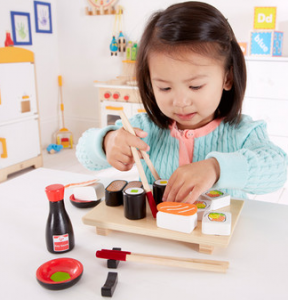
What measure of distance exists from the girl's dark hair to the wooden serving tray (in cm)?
35

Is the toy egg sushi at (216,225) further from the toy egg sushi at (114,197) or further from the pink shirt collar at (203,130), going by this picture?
the pink shirt collar at (203,130)

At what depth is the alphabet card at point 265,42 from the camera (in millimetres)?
2494

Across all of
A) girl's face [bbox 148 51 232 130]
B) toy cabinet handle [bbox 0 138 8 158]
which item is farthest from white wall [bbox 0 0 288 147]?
girl's face [bbox 148 51 232 130]

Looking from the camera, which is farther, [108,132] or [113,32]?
[113,32]

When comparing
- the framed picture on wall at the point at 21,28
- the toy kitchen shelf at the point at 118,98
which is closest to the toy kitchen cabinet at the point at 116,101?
the toy kitchen shelf at the point at 118,98

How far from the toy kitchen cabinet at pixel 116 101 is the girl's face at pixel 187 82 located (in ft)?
6.68

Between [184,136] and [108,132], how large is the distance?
0.22m

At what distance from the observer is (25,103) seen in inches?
110

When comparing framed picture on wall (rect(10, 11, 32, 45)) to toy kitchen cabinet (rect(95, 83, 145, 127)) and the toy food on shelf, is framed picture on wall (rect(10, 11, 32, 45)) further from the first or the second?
toy kitchen cabinet (rect(95, 83, 145, 127))

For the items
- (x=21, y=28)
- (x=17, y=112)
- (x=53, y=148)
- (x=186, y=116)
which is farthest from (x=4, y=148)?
(x=186, y=116)

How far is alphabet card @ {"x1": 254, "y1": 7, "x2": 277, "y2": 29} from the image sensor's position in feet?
8.26

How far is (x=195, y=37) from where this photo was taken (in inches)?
31.7

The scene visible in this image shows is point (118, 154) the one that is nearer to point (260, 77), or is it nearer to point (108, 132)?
point (108, 132)

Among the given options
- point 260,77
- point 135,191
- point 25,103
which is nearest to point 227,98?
point 135,191
